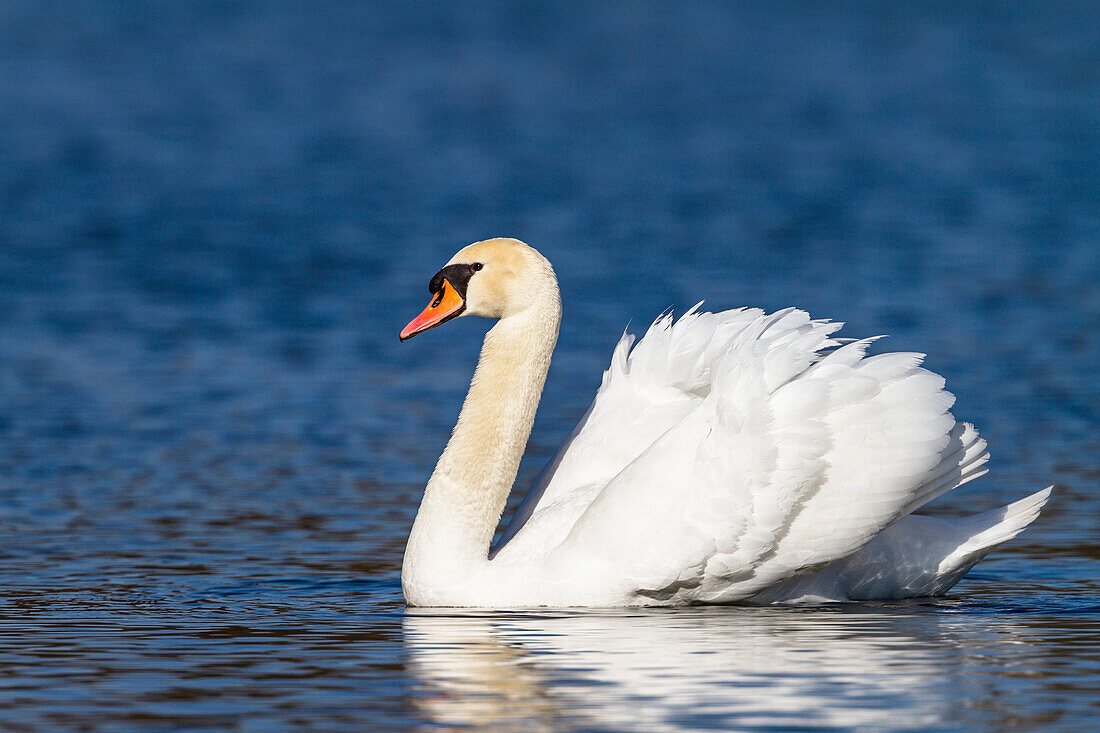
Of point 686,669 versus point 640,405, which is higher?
point 640,405

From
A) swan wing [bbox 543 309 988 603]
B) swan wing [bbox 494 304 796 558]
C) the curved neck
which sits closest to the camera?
swan wing [bbox 543 309 988 603]

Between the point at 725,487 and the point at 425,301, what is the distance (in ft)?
38.4

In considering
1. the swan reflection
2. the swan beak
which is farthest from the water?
the swan beak

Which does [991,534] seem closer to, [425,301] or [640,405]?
[640,405]

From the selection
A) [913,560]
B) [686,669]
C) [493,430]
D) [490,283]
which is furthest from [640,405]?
[686,669]

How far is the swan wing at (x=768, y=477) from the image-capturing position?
8.33 metres

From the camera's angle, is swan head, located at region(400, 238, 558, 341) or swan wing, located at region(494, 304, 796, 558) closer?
swan head, located at region(400, 238, 558, 341)

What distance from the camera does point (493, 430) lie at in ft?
30.8

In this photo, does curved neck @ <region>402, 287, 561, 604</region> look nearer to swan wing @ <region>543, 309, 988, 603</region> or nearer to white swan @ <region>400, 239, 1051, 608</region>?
white swan @ <region>400, 239, 1051, 608</region>

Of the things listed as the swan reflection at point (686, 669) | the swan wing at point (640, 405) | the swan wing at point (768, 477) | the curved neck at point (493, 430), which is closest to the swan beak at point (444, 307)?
the curved neck at point (493, 430)

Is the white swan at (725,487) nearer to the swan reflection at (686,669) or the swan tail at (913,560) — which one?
the swan tail at (913,560)

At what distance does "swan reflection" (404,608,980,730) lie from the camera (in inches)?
245

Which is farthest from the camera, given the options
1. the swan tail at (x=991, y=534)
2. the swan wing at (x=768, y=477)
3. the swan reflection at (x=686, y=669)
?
the swan tail at (x=991, y=534)

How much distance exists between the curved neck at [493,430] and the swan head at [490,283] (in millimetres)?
70
